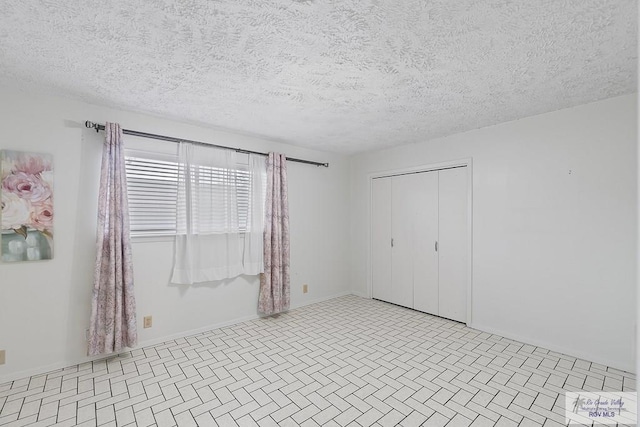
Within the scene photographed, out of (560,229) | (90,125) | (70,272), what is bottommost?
(70,272)

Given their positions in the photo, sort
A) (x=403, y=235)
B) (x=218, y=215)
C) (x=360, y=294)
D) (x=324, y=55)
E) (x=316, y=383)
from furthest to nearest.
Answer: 1. (x=360, y=294)
2. (x=403, y=235)
3. (x=218, y=215)
4. (x=316, y=383)
5. (x=324, y=55)

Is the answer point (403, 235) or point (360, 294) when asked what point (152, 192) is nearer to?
point (403, 235)

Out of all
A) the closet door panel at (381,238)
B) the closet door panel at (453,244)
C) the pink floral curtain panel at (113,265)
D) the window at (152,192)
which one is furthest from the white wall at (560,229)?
the pink floral curtain panel at (113,265)

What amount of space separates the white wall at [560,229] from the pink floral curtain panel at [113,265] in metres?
3.68

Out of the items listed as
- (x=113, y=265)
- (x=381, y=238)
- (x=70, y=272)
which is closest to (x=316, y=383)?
(x=113, y=265)

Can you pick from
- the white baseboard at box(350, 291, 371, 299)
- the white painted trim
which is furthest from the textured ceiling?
the white baseboard at box(350, 291, 371, 299)

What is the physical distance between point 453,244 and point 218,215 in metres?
2.93

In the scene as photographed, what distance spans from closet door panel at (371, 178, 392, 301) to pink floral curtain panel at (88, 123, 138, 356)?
325 centimetres

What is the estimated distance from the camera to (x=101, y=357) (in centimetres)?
263

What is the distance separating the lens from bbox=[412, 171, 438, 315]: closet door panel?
3.81 meters

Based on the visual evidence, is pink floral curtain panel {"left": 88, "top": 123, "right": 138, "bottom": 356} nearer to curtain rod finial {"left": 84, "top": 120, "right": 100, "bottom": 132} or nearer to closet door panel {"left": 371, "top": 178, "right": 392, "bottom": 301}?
curtain rod finial {"left": 84, "top": 120, "right": 100, "bottom": 132}

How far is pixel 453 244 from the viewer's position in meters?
3.61

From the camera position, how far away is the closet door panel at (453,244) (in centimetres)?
352

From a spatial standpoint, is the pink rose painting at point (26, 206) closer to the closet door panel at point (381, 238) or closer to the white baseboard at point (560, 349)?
the closet door panel at point (381, 238)
